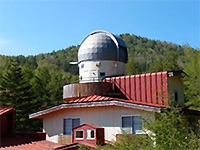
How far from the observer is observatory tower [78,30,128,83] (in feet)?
72.7

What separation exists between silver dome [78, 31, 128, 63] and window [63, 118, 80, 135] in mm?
5393

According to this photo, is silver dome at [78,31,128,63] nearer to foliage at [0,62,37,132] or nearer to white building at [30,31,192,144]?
white building at [30,31,192,144]

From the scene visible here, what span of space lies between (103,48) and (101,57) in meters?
0.65

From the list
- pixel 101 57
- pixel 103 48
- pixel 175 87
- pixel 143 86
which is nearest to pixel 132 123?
pixel 143 86

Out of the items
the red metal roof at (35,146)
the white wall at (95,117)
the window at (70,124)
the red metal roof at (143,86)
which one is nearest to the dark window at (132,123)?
the white wall at (95,117)

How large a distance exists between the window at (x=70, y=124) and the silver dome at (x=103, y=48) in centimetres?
539

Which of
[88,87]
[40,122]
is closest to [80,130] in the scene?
[88,87]

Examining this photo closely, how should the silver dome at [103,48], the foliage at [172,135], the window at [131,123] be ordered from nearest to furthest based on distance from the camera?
the foliage at [172,135], the window at [131,123], the silver dome at [103,48]

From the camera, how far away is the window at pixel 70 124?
60.6 ft

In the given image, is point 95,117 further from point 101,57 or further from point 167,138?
point 167,138

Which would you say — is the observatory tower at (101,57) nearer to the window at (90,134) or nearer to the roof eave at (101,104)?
the roof eave at (101,104)

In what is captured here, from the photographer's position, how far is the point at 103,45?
2216 cm

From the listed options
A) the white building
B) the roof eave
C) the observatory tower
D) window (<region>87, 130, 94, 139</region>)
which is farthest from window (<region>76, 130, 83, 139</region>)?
the observatory tower

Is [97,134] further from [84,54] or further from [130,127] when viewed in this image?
[84,54]
